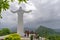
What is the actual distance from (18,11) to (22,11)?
0.65 m

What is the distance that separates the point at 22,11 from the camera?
3172cm

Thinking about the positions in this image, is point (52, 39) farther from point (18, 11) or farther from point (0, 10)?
point (0, 10)

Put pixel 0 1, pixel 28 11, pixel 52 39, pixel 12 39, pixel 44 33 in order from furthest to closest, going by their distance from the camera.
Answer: pixel 44 33
pixel 28 11
pixel 52 39
pixel 12 39
pixel 0 1

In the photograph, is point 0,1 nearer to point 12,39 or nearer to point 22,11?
point 12,39

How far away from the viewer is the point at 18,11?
105 feet

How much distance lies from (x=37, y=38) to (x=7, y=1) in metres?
25.3

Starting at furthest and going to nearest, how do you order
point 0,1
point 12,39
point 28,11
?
point 28,11, point 12,39, point 0,1

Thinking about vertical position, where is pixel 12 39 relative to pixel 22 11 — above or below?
below

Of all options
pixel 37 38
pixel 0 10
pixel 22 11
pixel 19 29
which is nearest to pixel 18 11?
pixel 22 11

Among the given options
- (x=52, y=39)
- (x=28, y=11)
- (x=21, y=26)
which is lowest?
(x=52, y=39)

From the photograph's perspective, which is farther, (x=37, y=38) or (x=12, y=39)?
(x=37, y=38)

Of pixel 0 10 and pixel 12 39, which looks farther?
pixel 12 39

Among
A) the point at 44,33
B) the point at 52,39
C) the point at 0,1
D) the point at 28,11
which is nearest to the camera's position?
the point at 0,1

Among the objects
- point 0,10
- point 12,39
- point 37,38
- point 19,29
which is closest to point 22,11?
point 19,29
